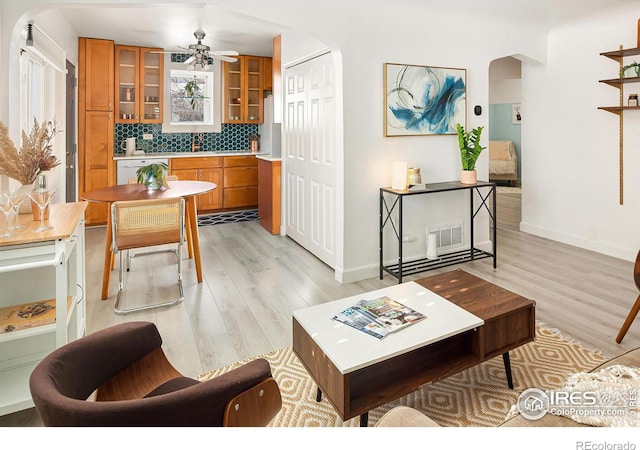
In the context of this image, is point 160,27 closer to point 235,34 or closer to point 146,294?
point 235,34

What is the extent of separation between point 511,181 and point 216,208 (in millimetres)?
6221

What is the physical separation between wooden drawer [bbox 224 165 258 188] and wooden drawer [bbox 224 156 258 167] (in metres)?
0.06

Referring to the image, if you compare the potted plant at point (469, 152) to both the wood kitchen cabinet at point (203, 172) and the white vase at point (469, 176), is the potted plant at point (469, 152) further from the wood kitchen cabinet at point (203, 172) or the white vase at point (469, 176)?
the wood kitchen cabinet at point (203, 172)

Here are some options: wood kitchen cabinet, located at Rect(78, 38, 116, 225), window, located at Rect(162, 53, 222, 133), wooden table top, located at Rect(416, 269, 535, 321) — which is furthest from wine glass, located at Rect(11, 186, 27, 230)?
window, located at Rect(162, 53, 222, 133)

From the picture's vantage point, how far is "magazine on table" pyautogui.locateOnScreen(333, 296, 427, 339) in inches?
71.0

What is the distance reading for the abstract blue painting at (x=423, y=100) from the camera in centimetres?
367

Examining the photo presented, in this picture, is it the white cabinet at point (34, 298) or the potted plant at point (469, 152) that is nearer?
the white cabinet at point (34, 298)

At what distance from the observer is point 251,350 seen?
2486 millimetres

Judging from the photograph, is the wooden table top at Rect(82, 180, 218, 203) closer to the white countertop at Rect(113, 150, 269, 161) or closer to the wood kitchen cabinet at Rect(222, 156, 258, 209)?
the white countertop at Rect(113, 150, 269, 161)

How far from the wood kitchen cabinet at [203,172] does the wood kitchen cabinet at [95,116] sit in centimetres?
91

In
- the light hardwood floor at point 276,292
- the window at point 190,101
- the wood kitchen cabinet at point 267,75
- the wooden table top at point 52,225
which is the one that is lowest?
the light hardwood floor at point 276,292

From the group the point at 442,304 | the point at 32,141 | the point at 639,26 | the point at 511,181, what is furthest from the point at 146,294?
the point at 511,181

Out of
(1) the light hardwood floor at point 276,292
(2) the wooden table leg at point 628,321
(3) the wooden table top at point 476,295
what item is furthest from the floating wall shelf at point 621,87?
(3) the wooden table top at point 476,295

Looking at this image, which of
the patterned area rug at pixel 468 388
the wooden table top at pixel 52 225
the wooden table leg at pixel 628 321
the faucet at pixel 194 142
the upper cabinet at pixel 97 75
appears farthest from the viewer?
the faucet at pixel 194 142
